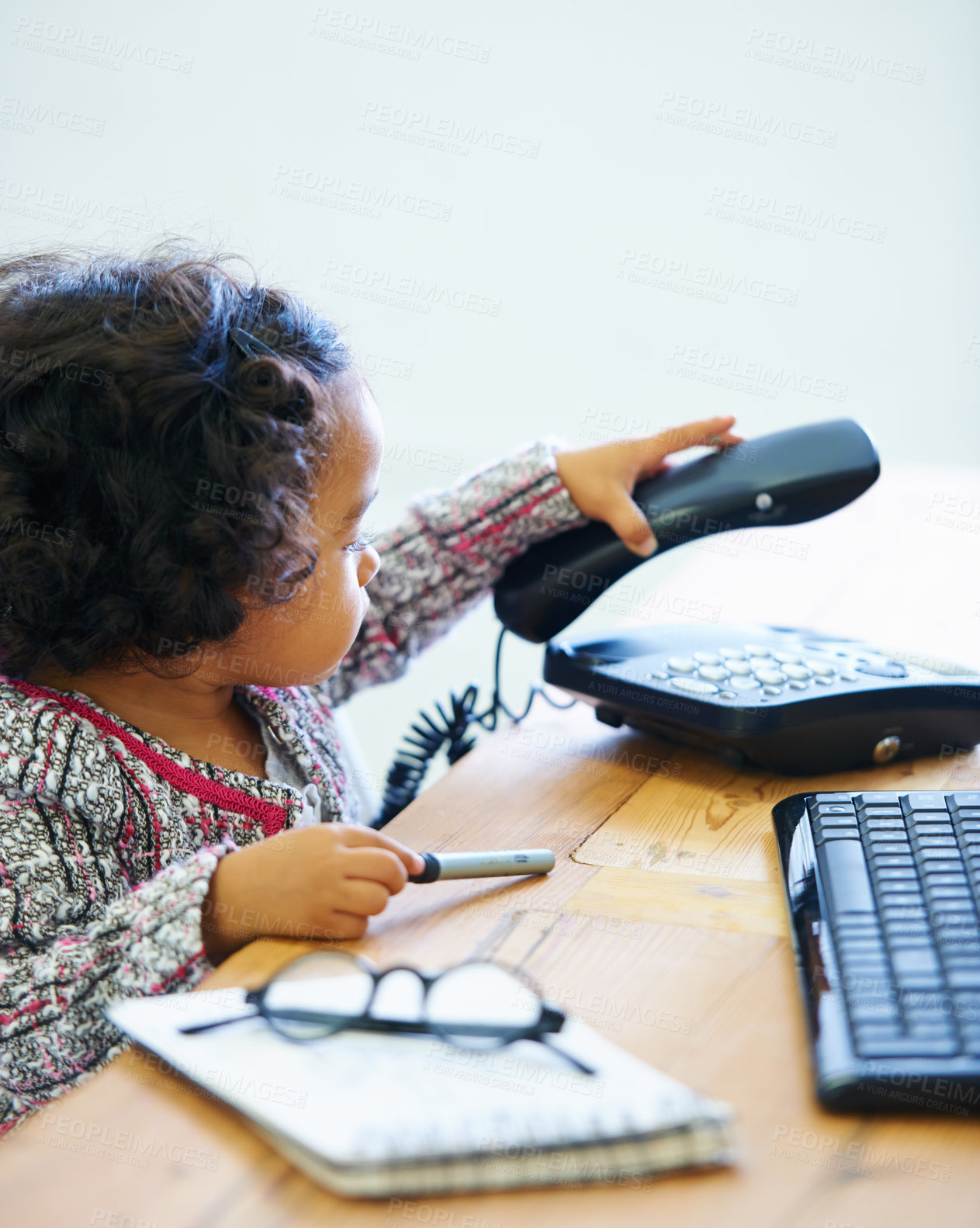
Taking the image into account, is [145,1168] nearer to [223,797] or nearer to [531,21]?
[223,797]

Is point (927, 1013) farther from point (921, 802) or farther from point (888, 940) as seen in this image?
point (921, 802)

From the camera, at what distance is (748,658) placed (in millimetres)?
709

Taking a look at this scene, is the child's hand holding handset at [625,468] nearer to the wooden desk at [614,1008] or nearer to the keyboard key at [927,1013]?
the wooden desk at [614,1008]

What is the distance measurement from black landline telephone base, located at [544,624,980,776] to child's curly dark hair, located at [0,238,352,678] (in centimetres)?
23

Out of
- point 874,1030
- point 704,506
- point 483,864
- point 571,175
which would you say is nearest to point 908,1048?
point 874,1030

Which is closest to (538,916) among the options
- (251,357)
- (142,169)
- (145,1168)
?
(145,1168)

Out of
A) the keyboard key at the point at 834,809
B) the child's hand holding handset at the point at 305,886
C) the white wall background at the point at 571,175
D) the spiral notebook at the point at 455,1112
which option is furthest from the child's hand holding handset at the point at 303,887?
the white wall background at the point at 571,175

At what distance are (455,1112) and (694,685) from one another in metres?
0.38

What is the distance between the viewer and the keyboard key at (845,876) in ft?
1.50

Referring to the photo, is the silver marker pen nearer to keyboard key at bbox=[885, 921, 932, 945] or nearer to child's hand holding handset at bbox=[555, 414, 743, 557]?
keyboard key at bbox=[885, 921, 932, 945]

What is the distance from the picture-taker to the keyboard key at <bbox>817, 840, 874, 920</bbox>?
46cm

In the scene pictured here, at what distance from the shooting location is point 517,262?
155cm

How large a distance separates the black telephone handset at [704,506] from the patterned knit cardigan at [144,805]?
4 centimetres

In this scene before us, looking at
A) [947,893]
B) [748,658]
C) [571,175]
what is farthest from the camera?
[571,175]
